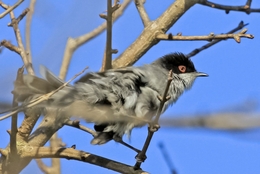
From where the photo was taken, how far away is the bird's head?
15.5 feet

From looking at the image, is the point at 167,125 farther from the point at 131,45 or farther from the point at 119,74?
the point at 131,45

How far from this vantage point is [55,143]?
14.5 ft

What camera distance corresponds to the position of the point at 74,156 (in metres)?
3.51

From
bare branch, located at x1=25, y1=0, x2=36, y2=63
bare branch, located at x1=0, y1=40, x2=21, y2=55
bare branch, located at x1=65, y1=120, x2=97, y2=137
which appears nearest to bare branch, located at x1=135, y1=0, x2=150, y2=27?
bare branch, located at x1=25, y1=0, x2=36, y2=63

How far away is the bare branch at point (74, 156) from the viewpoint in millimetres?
3303

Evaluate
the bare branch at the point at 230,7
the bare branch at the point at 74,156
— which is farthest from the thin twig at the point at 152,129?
the bare branch at the point at 230,7

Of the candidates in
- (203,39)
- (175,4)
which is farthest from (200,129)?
(175,4)

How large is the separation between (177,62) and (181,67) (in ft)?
0.30

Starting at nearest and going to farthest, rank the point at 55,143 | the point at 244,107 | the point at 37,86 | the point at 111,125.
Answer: the point at 244,107, the point at 37,86, the point at 111,125, the point at 55,143

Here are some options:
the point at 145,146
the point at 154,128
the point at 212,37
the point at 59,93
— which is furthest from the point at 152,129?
the point at 212,37

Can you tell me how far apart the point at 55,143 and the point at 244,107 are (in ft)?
10.7

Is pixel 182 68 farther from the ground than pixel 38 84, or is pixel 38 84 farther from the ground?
pixel 182 68

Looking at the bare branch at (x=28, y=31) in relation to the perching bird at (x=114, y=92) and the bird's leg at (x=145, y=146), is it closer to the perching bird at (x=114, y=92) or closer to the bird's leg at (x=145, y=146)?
the perching bird at (x=114, y=92)

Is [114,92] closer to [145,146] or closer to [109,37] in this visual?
[109,37]
